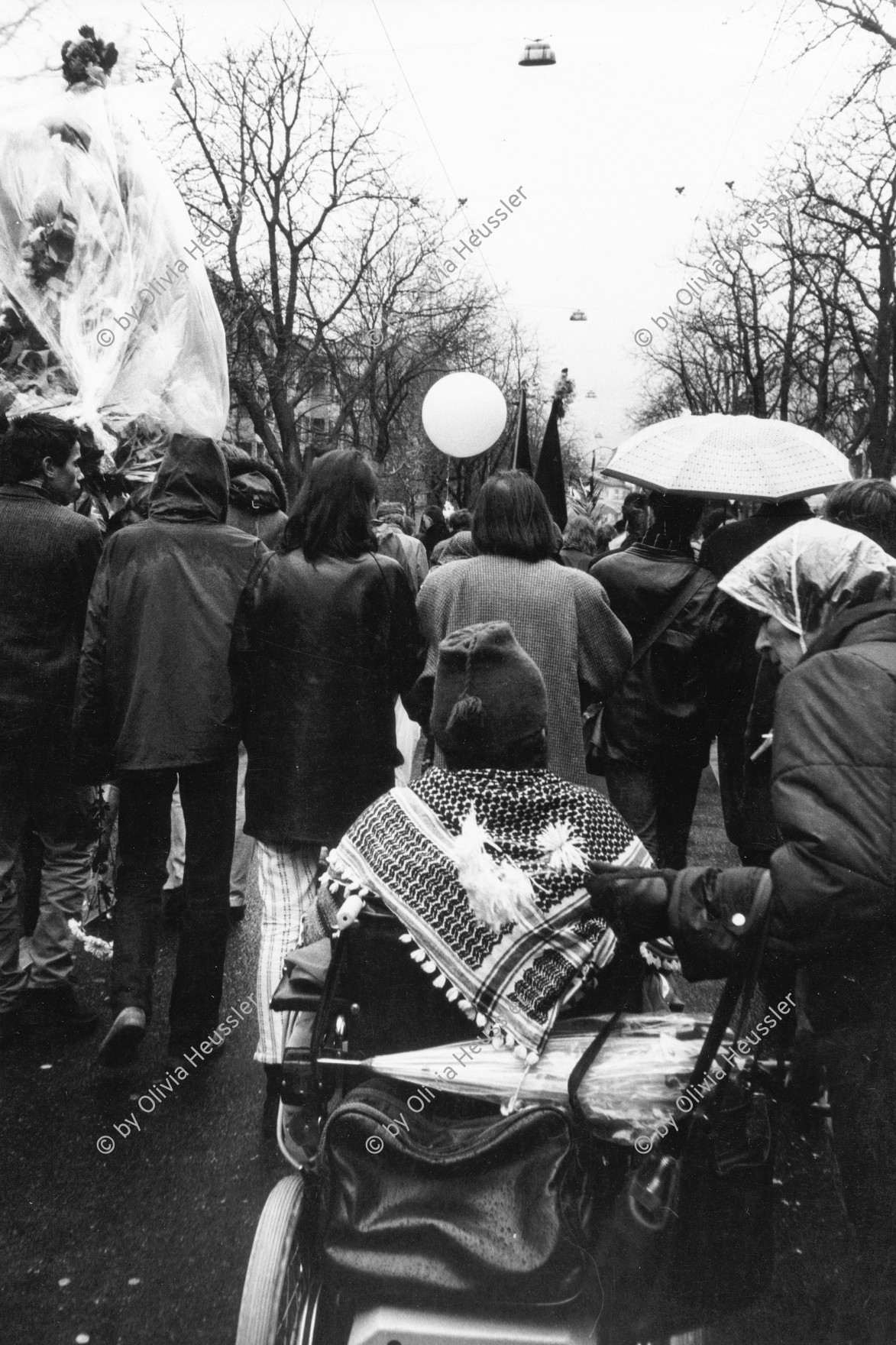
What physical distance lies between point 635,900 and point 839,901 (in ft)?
1.10

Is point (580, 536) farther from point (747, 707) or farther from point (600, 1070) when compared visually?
point (600, 1070)

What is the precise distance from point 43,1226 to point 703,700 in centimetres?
274

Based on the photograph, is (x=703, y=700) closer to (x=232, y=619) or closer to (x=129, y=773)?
(x=232, y=619)

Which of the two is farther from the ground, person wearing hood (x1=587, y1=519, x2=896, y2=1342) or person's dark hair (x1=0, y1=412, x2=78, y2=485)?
person's dark hair (x1=0, y1=412, x2=78, y2=485)

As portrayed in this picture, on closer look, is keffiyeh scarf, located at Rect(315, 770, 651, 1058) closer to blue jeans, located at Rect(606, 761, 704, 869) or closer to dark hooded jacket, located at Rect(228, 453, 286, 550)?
blue jeans, located at Rect(606, 761, 704, 869)

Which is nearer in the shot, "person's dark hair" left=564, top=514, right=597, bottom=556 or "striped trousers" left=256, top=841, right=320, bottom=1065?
"striped trousers" left=256, top=841, right=320, bottom=1065

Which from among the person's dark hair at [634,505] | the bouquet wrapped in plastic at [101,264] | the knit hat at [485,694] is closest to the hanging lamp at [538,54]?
the person's dark hair at [634,505]

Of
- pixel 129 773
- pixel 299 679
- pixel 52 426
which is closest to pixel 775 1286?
pixel 299 679

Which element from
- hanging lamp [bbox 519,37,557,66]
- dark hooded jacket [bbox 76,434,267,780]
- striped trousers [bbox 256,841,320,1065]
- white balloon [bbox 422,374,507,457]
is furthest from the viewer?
hanging lamp [bbox 519,37,557,66]

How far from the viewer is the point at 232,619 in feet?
12.5

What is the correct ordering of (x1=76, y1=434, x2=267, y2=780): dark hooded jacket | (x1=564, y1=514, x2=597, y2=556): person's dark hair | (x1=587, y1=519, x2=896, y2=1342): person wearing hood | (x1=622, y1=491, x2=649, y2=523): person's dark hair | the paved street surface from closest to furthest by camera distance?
(x1=587, y1=519, x2=896, y2=1342): person wearing hood, the paved street surface, (x1=76, y1=434, x2=267, y2=780): dark hooded jacket, (x1=622, y1=491, x2=649, y2=523): person's dark hair, (x1=564, y1=514, x2=597, y2=556): person's dark hair

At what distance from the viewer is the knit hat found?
2.41 metres

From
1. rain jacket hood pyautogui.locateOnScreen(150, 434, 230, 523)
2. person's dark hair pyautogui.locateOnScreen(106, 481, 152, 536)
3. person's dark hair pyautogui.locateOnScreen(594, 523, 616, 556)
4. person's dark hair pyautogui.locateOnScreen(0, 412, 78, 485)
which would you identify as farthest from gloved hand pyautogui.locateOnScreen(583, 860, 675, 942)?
person's dark hair pyautogui.locateOnScreen(594, 523, 616, 556)

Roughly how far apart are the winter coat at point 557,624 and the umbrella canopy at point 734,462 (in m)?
0.71
